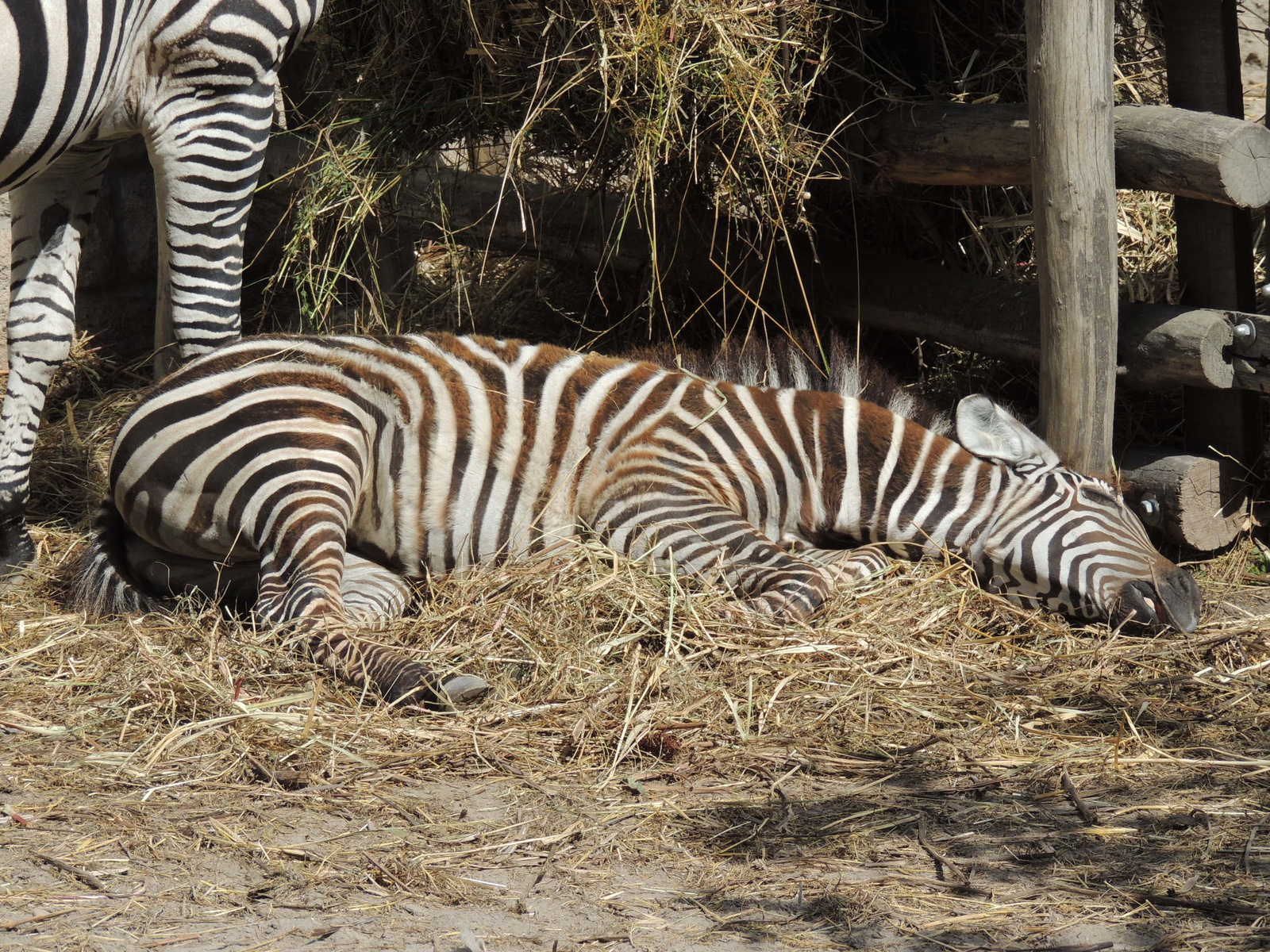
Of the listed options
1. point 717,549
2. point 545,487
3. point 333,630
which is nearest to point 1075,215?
point 717,549

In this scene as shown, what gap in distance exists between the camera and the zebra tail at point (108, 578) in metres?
4.46

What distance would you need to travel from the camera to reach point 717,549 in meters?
4.55

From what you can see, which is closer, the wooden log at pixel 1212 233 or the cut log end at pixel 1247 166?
the cut log end at pixel 1247 166

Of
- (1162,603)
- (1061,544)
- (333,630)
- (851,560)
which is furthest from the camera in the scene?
(851,560)

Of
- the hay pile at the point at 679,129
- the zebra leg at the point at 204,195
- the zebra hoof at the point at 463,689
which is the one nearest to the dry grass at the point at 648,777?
the zebra hoof at the point at 463,689

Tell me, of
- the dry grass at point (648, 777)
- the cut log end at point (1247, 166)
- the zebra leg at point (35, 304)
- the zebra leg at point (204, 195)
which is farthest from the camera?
the zebra leg at point (35, 304)

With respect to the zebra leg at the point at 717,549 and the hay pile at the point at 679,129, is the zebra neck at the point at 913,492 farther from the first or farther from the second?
the hay pile at the point at 679,129

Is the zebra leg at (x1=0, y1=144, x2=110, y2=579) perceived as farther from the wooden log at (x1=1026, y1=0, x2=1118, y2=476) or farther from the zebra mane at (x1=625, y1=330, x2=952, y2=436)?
the wooden log at (x1=1026, y1=0, x2=1118, y2=476)

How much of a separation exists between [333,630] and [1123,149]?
3256 mm

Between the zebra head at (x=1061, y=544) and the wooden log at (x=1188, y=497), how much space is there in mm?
269

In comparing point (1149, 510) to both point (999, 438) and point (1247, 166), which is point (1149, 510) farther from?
point (1247, 166)

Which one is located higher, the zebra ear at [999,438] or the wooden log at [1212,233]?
the wooden log at [1212,233]

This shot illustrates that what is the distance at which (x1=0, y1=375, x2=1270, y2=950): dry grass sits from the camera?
2.73 meters

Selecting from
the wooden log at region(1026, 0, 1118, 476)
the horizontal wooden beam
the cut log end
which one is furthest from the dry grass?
the cut log end
